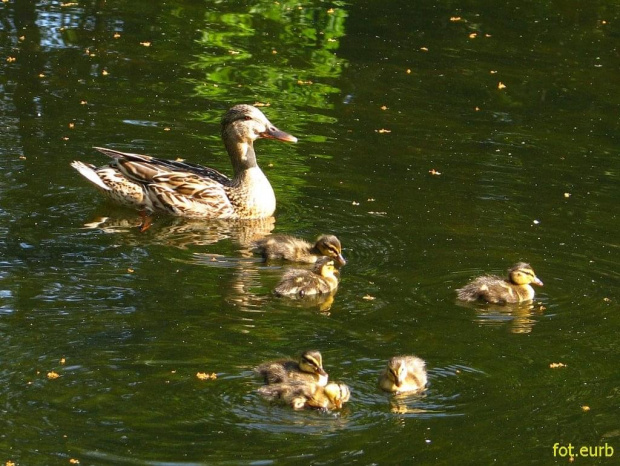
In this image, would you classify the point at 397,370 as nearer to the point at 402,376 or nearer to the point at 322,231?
the point at 402,376

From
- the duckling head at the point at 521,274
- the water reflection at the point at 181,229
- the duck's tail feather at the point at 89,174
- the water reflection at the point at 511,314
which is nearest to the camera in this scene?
the water reflection at the point at 511,314

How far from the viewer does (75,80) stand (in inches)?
538

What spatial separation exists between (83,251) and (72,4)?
329 inches

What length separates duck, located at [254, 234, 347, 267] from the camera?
9289mm

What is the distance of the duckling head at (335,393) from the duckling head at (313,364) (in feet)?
0.20

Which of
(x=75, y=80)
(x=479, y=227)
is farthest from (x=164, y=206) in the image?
(x=75, y=80)

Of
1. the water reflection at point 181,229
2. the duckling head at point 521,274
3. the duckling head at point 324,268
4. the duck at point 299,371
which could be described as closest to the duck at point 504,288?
the duckling head at point 521,274

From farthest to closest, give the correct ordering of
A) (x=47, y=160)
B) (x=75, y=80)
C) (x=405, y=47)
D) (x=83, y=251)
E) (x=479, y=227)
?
(x=405, y=47) < (x=75, y=80) < (x=47, y=160) < (x=479, y=227) < (x=83, y=251)

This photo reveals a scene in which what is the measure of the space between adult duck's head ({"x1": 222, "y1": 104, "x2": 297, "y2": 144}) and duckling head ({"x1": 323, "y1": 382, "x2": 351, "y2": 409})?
4652 millimetres

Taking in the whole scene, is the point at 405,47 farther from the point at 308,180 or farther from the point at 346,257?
the point at 346,257

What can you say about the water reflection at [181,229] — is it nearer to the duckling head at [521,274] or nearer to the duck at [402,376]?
the duckling head at [521,274]

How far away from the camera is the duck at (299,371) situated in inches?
268

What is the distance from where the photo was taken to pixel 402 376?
6.92m

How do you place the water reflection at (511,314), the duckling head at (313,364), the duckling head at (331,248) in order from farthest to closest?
the duckling head at (331,248) < the water reflection at (511,314) < the duckling head at (313,364)
